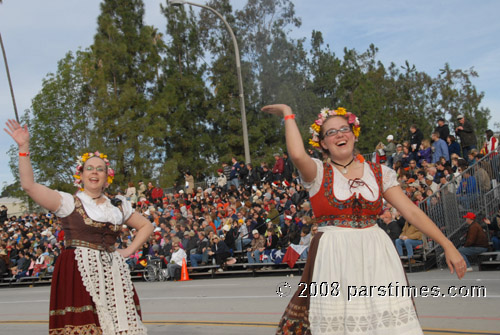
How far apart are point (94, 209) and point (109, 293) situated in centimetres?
75

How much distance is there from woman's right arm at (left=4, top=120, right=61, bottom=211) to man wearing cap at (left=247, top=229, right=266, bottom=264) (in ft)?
39.0

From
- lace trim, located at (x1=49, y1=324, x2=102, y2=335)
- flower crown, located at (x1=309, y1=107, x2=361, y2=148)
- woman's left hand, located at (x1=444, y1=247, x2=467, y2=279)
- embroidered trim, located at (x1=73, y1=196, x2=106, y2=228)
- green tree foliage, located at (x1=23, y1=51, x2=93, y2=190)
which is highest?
green tree foliage, located at (x1=23, y1=51, x2=93, y2=190)

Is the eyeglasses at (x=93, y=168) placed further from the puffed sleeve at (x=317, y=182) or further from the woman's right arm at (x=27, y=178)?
the puffed sleeve at (x=317, y=182)

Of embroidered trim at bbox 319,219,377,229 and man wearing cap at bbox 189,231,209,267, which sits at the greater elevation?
embroidered trim at bbox 319,219,377,229

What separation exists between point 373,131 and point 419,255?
3178 centimetres

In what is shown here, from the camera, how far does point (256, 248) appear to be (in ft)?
55.3

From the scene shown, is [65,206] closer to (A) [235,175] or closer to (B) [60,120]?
(A) [235,175]

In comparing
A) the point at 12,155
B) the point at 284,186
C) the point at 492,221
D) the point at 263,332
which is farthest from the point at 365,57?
the point at 263,332

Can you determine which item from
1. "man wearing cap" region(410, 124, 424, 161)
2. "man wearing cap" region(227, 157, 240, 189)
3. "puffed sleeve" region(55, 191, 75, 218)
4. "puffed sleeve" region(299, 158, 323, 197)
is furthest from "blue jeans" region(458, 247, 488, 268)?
"man wearing cap" region(227, 157, 240, 189)

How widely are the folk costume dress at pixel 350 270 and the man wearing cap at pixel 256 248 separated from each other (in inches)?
492

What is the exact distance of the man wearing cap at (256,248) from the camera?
55.0ft

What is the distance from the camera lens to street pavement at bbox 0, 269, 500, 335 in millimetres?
7691

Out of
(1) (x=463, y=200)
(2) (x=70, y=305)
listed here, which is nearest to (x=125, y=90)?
(1) (x=463, y=200)

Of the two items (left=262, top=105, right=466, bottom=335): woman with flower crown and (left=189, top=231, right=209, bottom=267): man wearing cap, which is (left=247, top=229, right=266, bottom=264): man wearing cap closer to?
(left=189, top=231, right=209, bottom=267): man wearing cap
